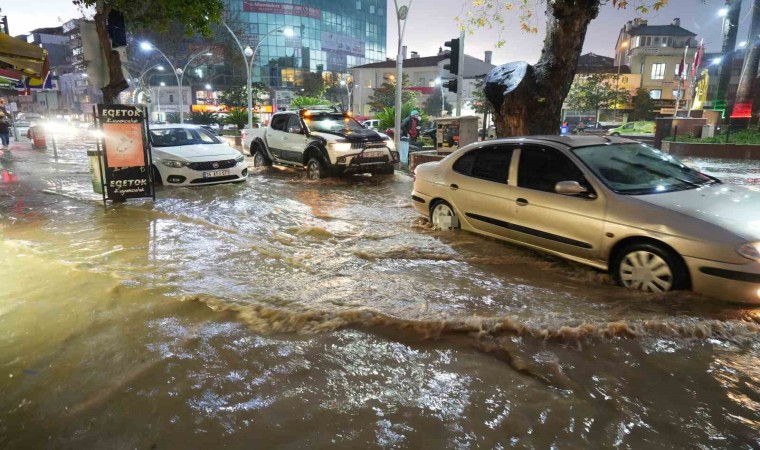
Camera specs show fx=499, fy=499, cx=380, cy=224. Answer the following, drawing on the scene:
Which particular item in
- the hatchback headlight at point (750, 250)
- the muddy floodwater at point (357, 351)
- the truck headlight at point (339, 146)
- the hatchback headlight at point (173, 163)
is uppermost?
the truck headlight at point (339, 146)

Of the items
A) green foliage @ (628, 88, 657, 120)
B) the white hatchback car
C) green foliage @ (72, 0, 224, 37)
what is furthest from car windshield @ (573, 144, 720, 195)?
green foliage @ (628, 88, 657, 120)

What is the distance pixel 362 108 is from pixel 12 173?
5431 centimetres

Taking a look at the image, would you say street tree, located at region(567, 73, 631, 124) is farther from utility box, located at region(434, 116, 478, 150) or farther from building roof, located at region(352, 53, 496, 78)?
utility box, located at region(434, 116, 478, 150)

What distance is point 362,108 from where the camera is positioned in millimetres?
66312

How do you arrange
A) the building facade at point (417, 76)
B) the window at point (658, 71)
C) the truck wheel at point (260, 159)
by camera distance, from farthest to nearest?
the building facade at point (417, 76) → the window at point (658, 71) → the truck wheel at point (260, 159)

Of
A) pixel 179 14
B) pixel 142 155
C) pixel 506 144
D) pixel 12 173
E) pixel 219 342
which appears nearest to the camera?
pixel 219 342

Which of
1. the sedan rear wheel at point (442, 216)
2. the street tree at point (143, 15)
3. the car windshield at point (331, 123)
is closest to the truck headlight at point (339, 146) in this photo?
the car windshield at point (331, 123)

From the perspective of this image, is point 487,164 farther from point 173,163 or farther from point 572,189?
point 173,163

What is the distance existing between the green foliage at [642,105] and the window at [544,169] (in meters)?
49.8

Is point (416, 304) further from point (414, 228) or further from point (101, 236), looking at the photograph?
point (101, 236)

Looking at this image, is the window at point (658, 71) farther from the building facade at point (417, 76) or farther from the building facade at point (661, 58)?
the building facade at point (417, 76)

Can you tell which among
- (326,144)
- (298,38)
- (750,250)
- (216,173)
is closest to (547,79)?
(326,144)

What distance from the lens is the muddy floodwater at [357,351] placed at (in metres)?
2.80

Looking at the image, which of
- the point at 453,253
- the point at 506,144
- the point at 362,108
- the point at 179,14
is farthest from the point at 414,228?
the point at 362,108
